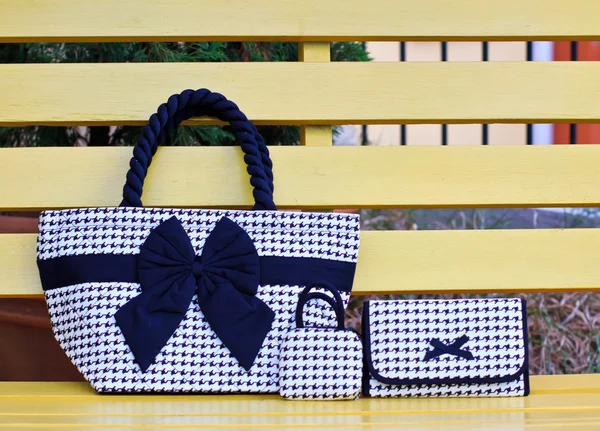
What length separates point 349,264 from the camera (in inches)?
52.4

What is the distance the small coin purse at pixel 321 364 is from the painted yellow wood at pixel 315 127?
0.47m

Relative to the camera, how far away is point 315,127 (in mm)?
1531

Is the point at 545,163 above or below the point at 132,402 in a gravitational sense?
above

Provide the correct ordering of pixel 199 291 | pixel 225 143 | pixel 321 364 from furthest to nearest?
pixel 225 143, pixel 199 291, pixel 321 364

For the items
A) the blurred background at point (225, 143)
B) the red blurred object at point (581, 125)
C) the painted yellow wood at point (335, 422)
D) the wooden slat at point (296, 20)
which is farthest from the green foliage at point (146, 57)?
the red blurred object at point (581, 125)

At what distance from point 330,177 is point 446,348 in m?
0.44

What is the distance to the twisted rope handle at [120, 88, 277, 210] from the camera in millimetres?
1355

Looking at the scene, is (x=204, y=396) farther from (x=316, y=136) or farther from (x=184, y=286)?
(x=316, y=136)

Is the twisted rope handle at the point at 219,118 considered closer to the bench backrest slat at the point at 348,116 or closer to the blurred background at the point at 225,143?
the bench backrest slat at the point at 348,116

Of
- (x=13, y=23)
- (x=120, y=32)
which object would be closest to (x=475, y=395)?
(x=120, y=32)

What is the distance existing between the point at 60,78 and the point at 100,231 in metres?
0.38

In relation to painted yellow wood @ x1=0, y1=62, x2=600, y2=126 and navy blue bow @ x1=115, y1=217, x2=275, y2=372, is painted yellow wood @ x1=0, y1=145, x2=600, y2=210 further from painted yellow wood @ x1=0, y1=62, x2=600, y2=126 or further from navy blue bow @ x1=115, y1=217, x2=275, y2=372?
navy blue bow @ x1=115, y1=217, x2=275, y2=372

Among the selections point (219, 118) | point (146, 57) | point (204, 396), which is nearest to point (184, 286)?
point (204, 396)

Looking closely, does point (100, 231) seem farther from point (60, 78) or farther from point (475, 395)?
point (475, 395)
